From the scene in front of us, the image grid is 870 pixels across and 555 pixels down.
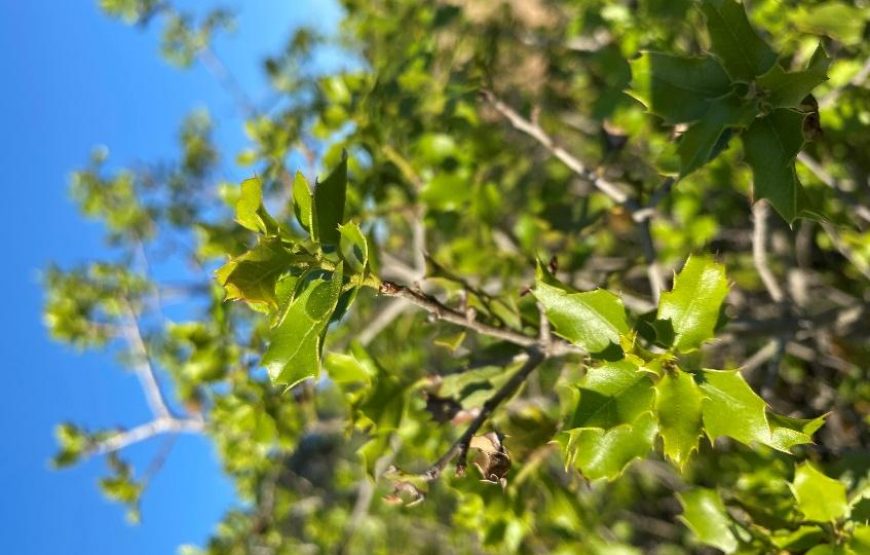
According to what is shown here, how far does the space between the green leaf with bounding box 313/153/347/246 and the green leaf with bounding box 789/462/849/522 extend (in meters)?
1.22

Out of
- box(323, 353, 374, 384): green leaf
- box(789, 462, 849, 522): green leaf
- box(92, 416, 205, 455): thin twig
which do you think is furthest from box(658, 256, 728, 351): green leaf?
box(92, 416, 205, 455): thin twig

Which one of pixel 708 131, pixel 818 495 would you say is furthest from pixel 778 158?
pixel 818 495

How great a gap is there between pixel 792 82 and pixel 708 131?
7.0 inches

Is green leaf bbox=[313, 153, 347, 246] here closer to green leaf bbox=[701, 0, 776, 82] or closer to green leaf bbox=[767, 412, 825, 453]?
green leaf bbox=[701, 0, 776, 82]

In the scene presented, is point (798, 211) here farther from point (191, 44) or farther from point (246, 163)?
point (191, 44)

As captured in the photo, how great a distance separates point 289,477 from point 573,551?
19.4ft

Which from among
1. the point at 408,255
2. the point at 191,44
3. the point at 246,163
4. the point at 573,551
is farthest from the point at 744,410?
the point at 191,44

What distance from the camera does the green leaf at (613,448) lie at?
4.68 feet

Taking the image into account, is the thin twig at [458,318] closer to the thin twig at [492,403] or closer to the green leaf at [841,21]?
the thin twig at [492,403]

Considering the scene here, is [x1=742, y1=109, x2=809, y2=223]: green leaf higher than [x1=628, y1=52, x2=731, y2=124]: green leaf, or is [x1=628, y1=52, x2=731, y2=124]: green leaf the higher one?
[x1=628, y1=52, x2=731, y2=124]: green leaf

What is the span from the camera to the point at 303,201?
1419 millimetres

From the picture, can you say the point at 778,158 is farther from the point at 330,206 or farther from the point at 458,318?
the point at 330,206

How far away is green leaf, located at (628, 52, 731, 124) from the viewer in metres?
1.51

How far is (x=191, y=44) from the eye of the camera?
20.6 ft
